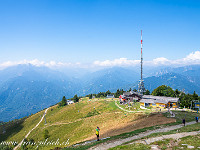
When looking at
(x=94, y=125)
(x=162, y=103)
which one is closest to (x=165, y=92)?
(x=162, y=103)

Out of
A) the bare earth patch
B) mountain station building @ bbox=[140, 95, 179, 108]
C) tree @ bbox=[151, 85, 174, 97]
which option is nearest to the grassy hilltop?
the bare earth patch

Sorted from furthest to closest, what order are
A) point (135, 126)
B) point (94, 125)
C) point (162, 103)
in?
point (162, 103) → point (94, 125) → point (135, 126)

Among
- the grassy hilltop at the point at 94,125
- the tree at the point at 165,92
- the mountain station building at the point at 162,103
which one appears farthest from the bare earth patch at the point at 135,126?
the tree at the point at 165,92

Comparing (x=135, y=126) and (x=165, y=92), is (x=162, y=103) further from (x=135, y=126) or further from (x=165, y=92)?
(x=135, y=126)

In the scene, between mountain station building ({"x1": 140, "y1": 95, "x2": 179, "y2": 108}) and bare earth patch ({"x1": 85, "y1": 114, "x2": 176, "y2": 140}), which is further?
mountain station building ({"x1": 140, "y1": 95, "x2": 179, "y2": 108})

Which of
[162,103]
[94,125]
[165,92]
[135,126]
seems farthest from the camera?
[165,92]

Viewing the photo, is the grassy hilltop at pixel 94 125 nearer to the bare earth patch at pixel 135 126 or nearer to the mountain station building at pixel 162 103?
the bare earth patch at pixel 135 126

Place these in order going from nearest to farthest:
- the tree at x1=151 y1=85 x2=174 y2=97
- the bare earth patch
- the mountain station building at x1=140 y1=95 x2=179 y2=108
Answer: the bare earth patch, the mountain station building at x1=140 y1=95 x2=179 y2=108, the tree at x1=151 y1=85 x2=174 y2=97

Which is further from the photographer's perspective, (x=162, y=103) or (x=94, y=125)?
(x=162, y=103)

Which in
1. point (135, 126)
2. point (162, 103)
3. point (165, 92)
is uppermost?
point (165, 92)

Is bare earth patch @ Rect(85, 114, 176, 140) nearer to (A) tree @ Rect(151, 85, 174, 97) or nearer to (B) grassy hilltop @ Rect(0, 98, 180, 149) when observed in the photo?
(B) grassy hilltop @ Rect(0, 98, 180, 149)

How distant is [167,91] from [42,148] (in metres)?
79.6

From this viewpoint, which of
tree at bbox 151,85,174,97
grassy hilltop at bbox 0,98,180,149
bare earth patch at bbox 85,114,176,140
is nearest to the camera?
bare earth patch at bbox 85,114,176,140

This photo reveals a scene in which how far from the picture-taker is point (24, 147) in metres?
54.7
